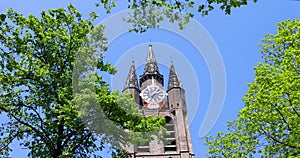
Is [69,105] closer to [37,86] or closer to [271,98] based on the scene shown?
[37,86]

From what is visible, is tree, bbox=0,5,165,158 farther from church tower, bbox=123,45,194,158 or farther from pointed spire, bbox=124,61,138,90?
pointed spire, bbox=124,61,138,90

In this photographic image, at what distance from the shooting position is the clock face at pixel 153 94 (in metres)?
50.4

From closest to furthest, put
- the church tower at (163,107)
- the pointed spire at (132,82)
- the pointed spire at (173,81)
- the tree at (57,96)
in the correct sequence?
the tree at (57,96)
the church tower at (163,107)
the pointed spire at (132,82)
the pointed spire at (173,81)

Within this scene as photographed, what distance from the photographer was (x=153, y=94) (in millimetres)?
50938

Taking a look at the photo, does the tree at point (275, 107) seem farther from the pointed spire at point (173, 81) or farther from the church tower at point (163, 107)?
the pointed spire at point (173, 81)

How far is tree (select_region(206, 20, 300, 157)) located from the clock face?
35451mm

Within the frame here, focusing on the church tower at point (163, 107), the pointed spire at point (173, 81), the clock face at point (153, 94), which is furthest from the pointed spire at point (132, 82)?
the pointed spire at point (173, 81)

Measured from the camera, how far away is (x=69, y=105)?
1123cm

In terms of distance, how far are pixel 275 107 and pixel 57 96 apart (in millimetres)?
7936

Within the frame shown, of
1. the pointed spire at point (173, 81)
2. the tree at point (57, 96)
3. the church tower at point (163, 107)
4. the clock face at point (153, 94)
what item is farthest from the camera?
the pointed spire at point (173, 81)

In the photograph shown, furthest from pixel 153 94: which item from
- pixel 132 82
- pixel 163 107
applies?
pixel 132 82

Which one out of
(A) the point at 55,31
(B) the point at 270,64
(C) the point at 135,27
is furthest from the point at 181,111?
(C) the point at 135,27

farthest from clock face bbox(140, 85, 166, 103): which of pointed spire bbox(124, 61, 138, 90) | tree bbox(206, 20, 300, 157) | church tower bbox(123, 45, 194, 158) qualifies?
tree bbox(206, 20, 300, 157)

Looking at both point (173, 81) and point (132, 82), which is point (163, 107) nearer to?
point (173, 81)
